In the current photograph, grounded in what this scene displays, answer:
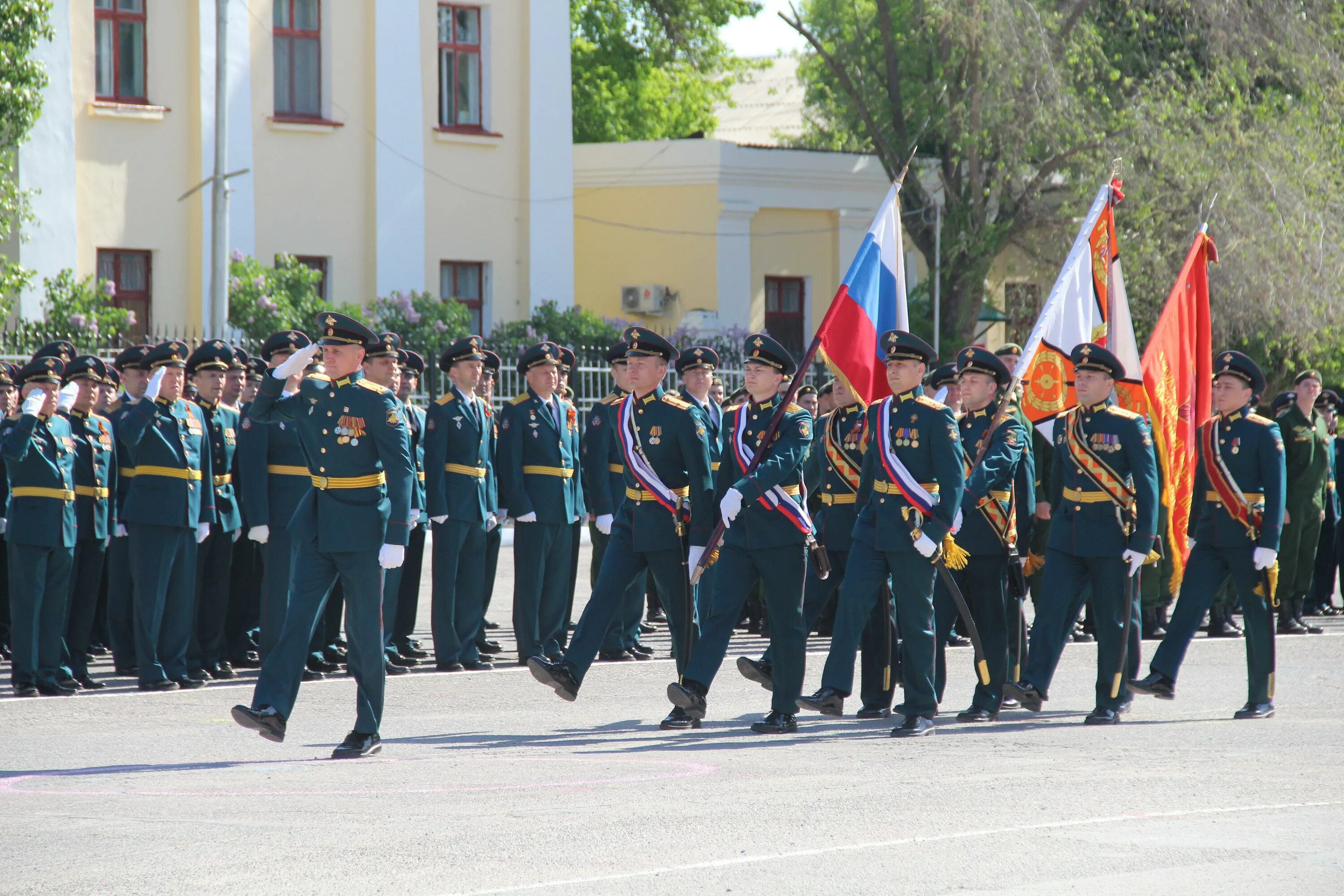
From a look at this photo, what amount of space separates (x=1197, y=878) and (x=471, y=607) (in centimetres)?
673

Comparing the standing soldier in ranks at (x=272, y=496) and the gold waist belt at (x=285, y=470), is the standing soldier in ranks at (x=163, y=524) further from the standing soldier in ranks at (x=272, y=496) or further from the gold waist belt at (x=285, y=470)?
the gold waist belt at (x=285, y=470)

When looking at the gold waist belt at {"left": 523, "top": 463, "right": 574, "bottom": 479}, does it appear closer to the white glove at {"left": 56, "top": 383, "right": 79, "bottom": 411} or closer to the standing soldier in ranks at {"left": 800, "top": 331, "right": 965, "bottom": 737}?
the white glove at {"left": 56, "top": 383, "right": 79, "bottom": 411}

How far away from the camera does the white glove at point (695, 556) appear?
9562mm

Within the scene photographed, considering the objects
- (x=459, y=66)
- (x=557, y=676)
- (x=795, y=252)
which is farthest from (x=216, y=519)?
(x=795, y=252)

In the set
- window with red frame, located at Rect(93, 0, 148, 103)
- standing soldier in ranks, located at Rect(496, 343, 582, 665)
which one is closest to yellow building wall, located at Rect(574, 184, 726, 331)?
window with red frame, located at Rect(93, 0, 148, 103)

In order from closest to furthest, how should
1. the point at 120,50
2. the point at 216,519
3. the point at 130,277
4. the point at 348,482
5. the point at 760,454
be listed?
the point at 348,482 < the point at 760,454 < the point at 216,519 < the point at 120,50 < the point at 130,277

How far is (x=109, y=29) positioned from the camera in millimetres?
23953

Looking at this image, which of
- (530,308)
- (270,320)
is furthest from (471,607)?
(530,308)

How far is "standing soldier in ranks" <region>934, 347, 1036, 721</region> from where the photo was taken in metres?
10.1

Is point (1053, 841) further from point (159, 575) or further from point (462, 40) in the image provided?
point (462, 40)

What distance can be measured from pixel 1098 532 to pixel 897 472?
47.9 inches

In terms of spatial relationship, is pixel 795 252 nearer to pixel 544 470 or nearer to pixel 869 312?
pixel 544 470

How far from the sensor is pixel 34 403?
34.6ft

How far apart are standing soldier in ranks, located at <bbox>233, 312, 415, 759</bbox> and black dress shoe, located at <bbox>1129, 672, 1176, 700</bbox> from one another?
422 centimetres
